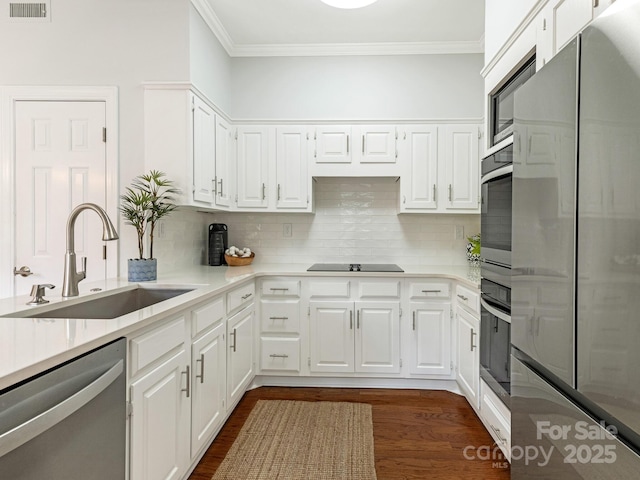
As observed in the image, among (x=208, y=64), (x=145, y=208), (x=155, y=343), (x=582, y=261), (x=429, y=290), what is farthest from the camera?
(x=429, y=290)

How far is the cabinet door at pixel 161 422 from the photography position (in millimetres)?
1436

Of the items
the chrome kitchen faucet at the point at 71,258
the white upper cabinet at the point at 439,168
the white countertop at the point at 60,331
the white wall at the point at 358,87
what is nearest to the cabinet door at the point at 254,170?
the white wall at the point at 358,87

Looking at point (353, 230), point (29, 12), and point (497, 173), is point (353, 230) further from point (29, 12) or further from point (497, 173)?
point (29, 12)

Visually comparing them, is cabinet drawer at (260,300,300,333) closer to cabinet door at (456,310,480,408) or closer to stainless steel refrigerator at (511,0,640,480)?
cabinet door at (456,310,480,408)

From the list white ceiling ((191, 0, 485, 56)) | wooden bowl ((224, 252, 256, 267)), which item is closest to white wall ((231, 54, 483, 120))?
white ceiling ((191, 0, 485, 56))

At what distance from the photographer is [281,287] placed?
3.21 m

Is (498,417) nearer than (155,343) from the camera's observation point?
No

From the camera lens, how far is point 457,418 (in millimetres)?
2713

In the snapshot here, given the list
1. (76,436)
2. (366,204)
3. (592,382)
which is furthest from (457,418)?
(76,436)

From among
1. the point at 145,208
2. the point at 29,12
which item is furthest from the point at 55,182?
the point at 29,12

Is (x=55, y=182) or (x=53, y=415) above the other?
(x=55, y=182)

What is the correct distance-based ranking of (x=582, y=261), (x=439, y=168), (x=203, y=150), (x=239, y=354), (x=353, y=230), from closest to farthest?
(x=582, y=261) < (x=239, y=354) < (x=203, y=150) < (x=439, y=168) < (x=353, y=230)

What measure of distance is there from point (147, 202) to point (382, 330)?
1.95 m

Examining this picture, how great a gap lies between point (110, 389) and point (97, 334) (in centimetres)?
19
